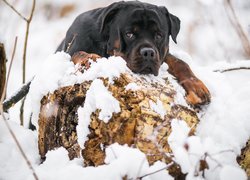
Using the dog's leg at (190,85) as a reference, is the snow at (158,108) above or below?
above

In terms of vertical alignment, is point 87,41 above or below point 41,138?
above

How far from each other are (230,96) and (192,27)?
424cm

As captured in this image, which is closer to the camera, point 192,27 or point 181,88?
point 181,88

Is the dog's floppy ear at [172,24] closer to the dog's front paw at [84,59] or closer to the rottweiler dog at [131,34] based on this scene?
the rottweiler dog at [131,34]

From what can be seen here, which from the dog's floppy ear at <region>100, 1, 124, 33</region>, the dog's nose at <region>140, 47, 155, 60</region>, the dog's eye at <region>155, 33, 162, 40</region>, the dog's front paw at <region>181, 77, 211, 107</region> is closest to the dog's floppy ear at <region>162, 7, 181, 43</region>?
the dog's eye at <region>155, 33, 162, 40</region>

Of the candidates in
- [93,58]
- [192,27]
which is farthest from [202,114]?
[192,27]

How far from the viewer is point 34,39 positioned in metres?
8.89

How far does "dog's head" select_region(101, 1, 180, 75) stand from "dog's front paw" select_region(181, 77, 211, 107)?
0.40 m

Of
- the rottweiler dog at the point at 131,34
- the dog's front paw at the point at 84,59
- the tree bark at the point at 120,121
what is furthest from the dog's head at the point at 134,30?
the tree bark at the point at 120,121

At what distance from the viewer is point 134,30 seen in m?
3.13

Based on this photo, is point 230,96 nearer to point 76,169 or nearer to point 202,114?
point 202,114

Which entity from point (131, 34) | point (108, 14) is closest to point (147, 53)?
point (131, 34)

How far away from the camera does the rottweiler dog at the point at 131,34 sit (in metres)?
2.95

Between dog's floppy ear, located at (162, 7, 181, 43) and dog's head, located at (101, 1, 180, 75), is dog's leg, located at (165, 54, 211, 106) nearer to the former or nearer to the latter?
dog's head, located at (101, 1, 180, 75)
